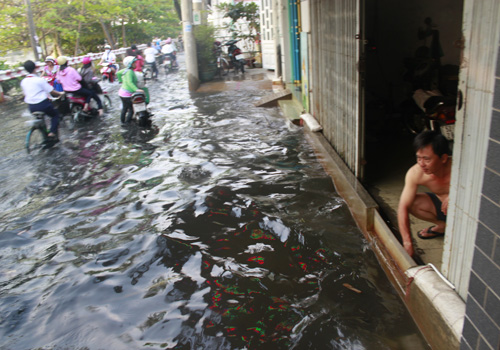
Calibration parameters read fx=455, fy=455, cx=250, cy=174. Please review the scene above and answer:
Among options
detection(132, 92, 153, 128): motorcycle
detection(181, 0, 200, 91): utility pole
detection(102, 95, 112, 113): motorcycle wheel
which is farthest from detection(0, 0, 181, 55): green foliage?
detection(132, 92, 153, 128): motorcycle

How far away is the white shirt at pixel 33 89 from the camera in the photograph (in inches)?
370

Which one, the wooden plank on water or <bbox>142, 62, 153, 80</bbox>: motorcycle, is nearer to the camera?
the wooden plank on water

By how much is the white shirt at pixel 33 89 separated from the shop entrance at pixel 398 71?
659 cm

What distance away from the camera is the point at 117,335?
3.59 meters

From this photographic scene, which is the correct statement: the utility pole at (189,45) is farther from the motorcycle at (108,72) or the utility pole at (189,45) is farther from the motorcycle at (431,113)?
the motorcycle at (431,113)

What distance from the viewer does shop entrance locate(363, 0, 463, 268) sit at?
633cm

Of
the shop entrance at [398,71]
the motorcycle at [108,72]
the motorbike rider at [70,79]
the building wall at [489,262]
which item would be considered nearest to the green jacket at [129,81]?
the motorbike rider at [70,79]

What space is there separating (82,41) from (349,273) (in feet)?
105

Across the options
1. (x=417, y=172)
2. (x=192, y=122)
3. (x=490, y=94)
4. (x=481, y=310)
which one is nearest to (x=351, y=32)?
(x=417, y=172)

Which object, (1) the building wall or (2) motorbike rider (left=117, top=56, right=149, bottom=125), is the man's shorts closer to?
(1) the building wall

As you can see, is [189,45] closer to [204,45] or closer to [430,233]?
[204,45]

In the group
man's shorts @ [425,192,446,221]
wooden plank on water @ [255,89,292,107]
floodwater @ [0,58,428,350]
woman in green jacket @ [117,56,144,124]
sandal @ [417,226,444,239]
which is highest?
woman in green jacket @ [117,56,144,124]

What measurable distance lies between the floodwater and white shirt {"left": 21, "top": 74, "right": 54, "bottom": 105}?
1.50 m

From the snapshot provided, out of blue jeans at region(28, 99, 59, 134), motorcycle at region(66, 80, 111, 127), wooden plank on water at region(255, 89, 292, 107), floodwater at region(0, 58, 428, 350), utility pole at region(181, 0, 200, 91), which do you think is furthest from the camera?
utility pole at region(181, 0, 200, 91)
